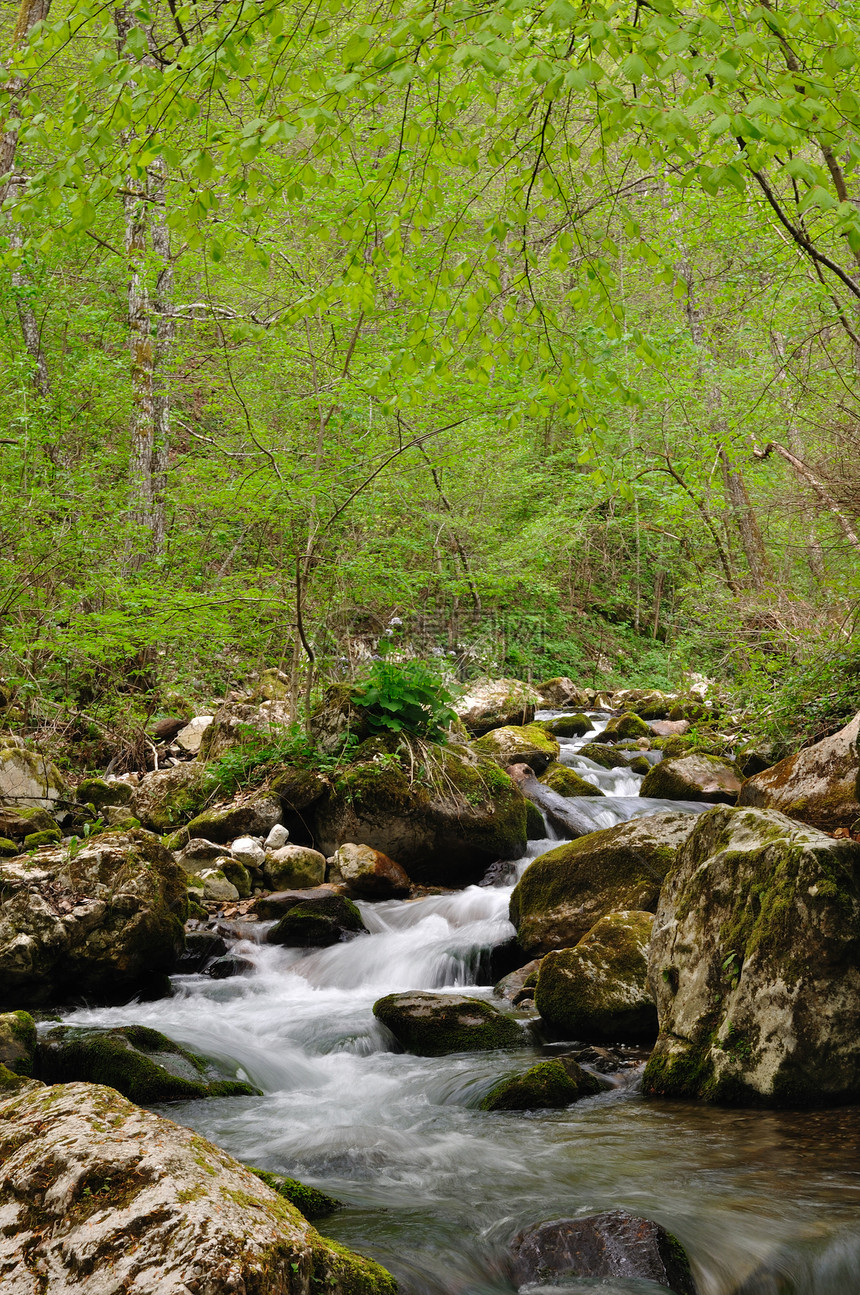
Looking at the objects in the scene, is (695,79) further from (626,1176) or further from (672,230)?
(672,230)

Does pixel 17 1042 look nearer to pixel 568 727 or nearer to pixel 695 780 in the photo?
pixel 695 780

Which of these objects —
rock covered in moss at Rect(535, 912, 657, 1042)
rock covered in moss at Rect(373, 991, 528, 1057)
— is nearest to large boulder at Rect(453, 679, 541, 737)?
rock covered in moss at Rect(373, 991, 528, 1057)

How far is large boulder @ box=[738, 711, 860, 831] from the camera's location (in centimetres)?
655

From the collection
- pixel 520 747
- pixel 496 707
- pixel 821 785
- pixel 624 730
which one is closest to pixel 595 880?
pixel 821 785

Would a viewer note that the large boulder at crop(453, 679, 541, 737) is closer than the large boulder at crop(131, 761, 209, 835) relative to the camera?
No

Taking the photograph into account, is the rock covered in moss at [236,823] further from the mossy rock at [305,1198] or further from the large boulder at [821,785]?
the mossy rock at [305,1198]

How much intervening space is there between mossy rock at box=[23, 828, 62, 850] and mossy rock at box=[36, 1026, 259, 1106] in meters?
3.03

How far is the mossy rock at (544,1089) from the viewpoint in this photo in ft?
15.7

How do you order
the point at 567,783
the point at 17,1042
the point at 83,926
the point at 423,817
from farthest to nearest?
the point at 567,783 < the point at 423,817 < the point at 83,926 < the point at 17,1042

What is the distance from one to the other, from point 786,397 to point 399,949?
23.6 ft

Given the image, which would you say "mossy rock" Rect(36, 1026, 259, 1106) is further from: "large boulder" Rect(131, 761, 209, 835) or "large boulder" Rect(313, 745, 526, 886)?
"large boulder" Rect(131, 761, 209, 835)

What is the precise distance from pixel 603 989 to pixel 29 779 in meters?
7.15

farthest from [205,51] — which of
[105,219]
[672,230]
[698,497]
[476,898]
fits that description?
[105,219]

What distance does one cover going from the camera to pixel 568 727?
15555mm
